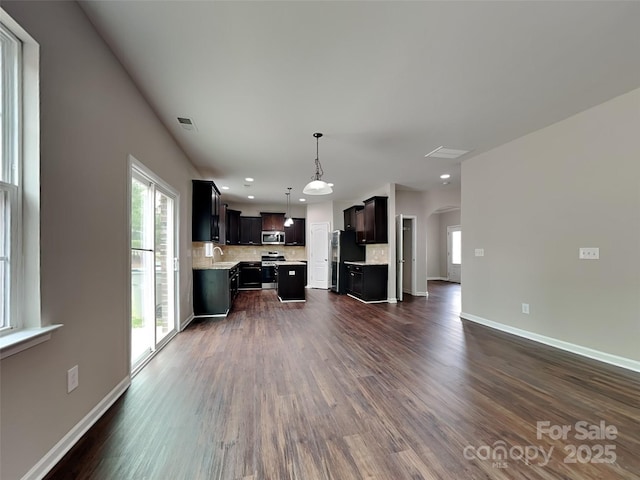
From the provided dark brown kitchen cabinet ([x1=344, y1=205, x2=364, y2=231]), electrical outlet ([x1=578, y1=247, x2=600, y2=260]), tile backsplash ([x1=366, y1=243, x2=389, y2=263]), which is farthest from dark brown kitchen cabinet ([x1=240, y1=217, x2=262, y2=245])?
electrical outlet ([x1=578, y1=247, x2=600, y2=260])

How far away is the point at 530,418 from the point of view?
74.9 inches

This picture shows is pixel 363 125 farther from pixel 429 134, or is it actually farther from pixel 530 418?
pixel 530 418

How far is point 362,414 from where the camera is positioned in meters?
1.94

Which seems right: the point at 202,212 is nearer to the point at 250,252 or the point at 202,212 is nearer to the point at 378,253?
the point at 250,252

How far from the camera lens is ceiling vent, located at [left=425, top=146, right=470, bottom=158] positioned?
13.4 ft

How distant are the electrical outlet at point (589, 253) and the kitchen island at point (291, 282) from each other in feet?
15.9

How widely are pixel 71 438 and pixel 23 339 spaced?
2.77ft

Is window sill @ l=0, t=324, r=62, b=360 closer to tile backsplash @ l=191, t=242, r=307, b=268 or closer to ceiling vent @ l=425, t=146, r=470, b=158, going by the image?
ceiling vent @ l=425, t=146, r=470, b=158

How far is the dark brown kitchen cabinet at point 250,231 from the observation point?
8.59m

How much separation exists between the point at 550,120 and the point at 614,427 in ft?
10.5

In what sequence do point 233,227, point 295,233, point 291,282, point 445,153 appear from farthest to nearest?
point 295,233 < point 233,227 < point 291,282 < point 445,153

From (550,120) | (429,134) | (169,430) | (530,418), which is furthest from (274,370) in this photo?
(550,120)

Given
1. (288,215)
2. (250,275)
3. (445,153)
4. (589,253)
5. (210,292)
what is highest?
(445,153)

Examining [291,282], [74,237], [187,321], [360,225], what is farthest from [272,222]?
[74,237]
